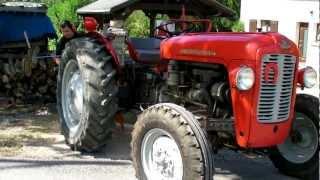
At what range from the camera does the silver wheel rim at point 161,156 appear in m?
5.23

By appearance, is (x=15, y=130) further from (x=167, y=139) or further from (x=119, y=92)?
(x=167, y=139)

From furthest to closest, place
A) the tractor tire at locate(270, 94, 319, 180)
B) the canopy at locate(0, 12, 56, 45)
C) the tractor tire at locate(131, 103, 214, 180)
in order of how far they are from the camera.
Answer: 1. the canopy at locate(0, 12, 56, 45)
2. the tractor tire at locate(270, 94, 319, 180)
3. the tractor tire at locate(131, 103, 214, 180)

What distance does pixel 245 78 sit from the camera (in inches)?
203

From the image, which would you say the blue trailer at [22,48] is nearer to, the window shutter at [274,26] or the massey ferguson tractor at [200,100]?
the massey ferguson tractor at [200,100]

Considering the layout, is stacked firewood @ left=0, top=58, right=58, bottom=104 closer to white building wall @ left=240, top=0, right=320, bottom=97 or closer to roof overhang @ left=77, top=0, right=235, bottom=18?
roof overhang @ left=77, top=0, right=235, bottom=18

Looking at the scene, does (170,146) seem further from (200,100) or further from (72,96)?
(72,96)

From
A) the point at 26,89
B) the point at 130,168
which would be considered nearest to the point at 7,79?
the point at 26,89

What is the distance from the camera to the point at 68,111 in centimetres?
749

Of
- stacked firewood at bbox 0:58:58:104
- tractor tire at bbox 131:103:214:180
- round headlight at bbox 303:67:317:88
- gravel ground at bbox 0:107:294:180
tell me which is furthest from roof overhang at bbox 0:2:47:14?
round headlight at bbox 303:67:317:88

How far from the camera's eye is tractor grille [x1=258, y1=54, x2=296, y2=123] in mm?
5266

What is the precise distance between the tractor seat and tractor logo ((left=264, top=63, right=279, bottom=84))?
1784 mm

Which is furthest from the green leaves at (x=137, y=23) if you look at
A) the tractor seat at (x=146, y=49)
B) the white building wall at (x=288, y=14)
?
the tractor seat at (x=146, y=49)

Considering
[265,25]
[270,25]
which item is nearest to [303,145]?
[270,25]

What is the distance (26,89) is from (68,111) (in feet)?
10.4
